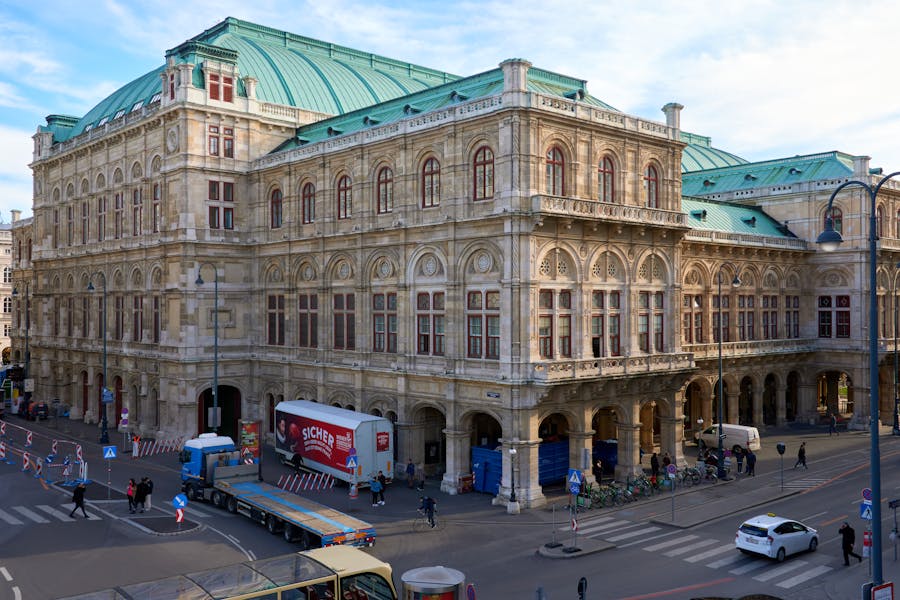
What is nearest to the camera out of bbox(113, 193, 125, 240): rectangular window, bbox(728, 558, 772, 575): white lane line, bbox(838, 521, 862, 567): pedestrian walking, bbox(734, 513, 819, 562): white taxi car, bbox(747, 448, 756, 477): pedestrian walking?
bbox(728, 558, 772, 575): white lane line

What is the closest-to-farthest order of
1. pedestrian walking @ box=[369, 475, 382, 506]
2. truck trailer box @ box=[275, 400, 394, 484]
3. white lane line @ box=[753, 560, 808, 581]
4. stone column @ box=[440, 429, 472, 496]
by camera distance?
white lane line @ box=[753, 560, 808, 581], pedestrian walking @ box=[369, 475, 382, 506], truck trailer box @ box=[275, 400, 394, 484], stone column @ box=[440, 429, 472, 496]

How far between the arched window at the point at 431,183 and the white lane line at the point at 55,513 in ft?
73.8

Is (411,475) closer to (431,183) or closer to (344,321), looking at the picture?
(344,321)

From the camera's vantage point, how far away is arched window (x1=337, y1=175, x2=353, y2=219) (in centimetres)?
4659

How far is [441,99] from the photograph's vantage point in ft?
146

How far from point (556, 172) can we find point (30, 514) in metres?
29.1

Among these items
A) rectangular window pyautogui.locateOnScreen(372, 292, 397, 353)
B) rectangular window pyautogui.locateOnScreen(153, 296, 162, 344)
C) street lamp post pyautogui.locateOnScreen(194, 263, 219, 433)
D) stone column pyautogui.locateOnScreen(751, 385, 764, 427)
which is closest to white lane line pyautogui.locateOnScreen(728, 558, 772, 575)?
rectangular window pyautogui.locateOnScreen(372, 292, 397, 353)

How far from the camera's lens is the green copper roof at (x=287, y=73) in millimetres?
56531

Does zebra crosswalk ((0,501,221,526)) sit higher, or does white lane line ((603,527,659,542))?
zebra crosswalk ((0,501,221,526))

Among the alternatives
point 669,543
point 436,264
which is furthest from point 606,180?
point 669,543

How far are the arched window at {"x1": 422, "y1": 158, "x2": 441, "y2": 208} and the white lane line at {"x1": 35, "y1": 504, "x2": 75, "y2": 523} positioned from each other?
2250 cm

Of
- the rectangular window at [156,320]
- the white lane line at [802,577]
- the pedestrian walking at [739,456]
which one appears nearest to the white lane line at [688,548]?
the white lane line at [802,577]

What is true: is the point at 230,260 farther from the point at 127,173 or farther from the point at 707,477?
the point at 707,477

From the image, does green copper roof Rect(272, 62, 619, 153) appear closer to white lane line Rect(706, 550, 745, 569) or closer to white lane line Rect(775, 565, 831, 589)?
white lane line Rect(706, 550, 745, 569)
